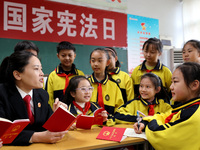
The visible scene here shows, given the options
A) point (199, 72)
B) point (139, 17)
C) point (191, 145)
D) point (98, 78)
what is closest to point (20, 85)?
point (98, 78)

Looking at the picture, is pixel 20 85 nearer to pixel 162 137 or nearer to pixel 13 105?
pixel 13 105

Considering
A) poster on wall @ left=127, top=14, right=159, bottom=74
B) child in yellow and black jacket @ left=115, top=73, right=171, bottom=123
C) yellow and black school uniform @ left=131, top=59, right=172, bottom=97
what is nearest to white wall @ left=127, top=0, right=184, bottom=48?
poster on wall @ left=127, top=14, right=159, bottom=74

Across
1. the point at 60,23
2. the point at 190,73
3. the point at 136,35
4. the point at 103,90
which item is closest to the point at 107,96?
the point at 103,90

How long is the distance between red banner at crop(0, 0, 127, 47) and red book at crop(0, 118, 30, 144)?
248cm

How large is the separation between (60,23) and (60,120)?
282 cm

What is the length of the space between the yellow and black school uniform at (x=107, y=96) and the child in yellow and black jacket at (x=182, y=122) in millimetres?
609

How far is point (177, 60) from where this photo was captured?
4.43 meters

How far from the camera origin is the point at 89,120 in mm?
1561

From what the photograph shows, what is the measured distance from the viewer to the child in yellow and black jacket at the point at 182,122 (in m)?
1.23

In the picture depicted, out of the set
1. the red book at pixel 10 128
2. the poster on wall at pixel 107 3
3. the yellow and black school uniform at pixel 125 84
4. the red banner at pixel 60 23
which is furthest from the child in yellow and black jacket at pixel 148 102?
the poster on wall at pixel 107 3

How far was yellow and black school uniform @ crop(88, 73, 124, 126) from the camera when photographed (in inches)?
84.5

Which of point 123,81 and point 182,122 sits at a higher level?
point 123,81

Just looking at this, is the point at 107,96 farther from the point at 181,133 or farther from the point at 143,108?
the point at 181,133

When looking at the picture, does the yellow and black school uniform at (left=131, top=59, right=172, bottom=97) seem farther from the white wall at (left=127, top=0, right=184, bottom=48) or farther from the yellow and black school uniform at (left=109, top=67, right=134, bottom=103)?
the white wall at (left=127, top=0, right=184, bottom=48)
